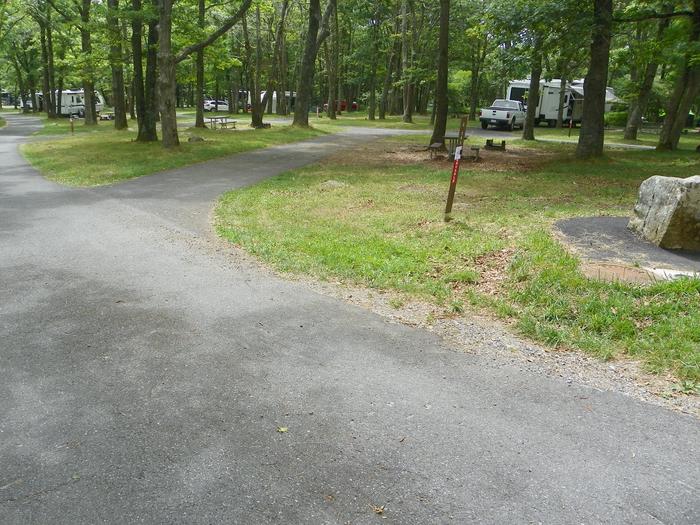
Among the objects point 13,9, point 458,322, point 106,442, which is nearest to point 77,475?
point 106,442

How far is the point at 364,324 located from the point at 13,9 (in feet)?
150

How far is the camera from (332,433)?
10.8 ft

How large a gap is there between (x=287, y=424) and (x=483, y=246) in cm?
453

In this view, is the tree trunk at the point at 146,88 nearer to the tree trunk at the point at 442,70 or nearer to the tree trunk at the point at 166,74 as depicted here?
the tree trunk at the point at 166,74

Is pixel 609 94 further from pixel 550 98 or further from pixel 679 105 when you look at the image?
pixel 679 105

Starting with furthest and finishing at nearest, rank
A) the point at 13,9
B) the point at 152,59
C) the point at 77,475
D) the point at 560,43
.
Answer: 1. the point at 13,9
2. the point at 152,59
3. the point at 560,43
4. the point at 77,475

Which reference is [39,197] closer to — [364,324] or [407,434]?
[364,324]

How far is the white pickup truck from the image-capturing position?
105ft

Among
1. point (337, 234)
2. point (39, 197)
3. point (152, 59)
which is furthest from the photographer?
point (152, 59)

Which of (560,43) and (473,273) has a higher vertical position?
(560,43)

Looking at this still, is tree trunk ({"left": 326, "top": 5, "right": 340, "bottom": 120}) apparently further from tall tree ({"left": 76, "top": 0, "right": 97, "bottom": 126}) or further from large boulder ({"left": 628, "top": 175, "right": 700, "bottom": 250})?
large boulder ({"left": 628, "top": 175, "right": 700, "bottom": 250})

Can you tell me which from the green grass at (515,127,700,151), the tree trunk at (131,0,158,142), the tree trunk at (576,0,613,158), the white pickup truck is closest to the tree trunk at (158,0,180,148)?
the tree trunk at (131,0,158,142)

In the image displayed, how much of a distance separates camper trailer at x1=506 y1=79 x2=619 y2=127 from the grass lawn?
23.6 m

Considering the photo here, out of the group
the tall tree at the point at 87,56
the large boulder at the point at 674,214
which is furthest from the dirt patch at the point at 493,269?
the tall tree at the point at 87,56
